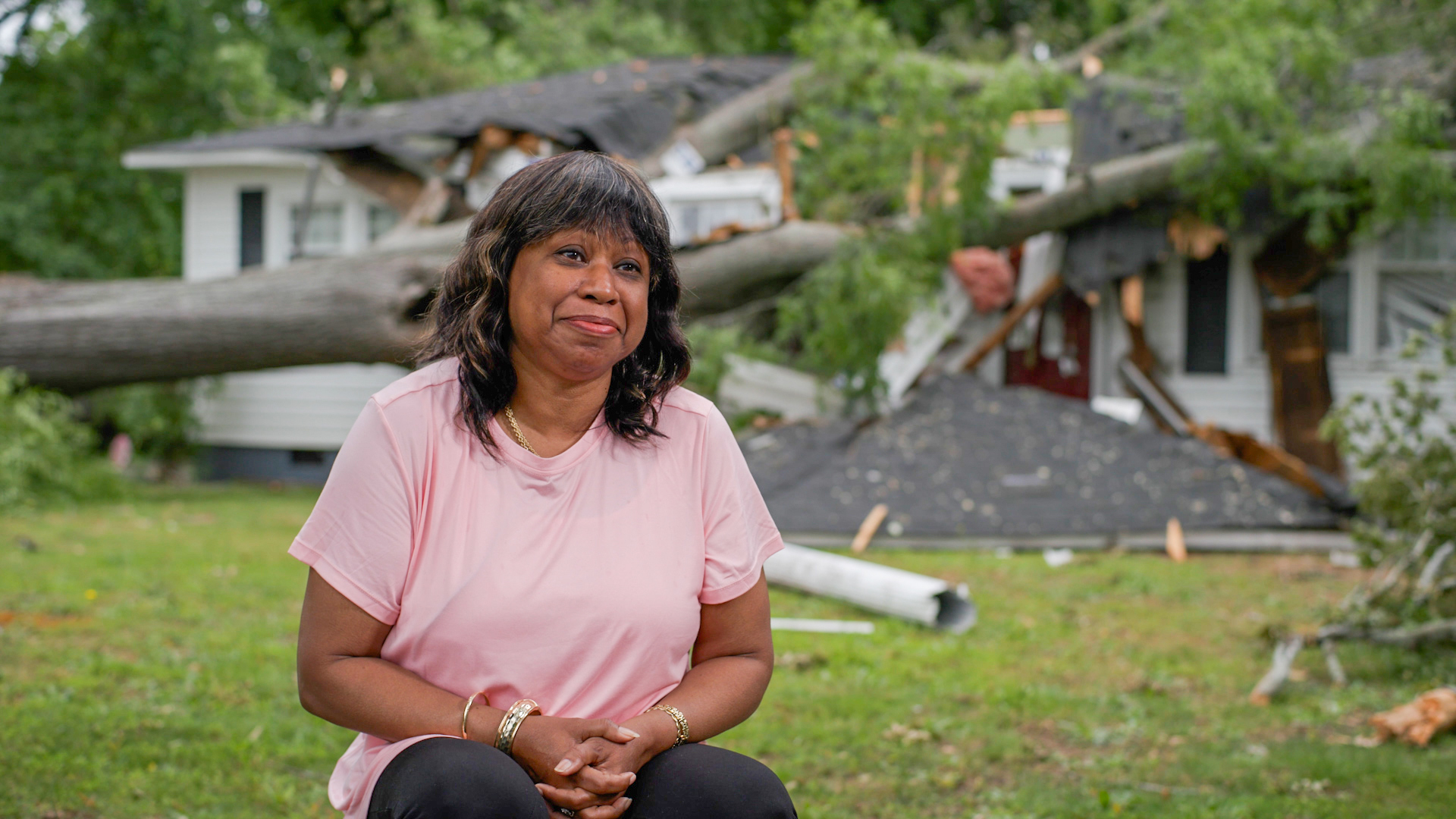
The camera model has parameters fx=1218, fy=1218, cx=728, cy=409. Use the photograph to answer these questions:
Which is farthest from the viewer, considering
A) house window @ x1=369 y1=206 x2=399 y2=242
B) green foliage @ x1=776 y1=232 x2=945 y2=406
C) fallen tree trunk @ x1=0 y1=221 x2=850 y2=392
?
house window @ x1=369 y1=206 x2=399 y2=242

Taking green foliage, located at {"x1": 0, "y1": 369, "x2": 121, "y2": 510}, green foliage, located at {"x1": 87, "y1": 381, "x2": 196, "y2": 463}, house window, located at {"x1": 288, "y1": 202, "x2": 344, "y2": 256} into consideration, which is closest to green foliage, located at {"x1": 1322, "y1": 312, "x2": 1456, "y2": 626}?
green foliage, located at {"x1": 0, "y1": 369, "x2": 121, "y2": 510}

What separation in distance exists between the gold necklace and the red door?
34.5 ft

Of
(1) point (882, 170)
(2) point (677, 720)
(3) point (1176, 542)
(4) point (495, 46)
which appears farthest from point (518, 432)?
(4) point (495, 46)

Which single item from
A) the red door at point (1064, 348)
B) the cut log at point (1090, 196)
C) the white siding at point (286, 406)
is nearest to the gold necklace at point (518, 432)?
the cut log at point (1090, 196)

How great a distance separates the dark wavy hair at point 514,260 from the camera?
2.04m

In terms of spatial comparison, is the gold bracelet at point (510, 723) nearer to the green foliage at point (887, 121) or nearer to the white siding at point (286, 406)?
the green foliage at point (887, 121)

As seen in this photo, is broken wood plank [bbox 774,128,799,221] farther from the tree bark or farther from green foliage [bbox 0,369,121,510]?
green foliage [bbox 0,369,121,510]

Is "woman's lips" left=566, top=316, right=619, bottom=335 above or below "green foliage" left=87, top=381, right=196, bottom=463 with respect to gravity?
above

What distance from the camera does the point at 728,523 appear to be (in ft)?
7.08

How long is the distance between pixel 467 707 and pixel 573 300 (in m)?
0.68

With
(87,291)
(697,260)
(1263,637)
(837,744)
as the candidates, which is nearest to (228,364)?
(87,291)

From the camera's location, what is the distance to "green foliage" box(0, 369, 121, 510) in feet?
32.0

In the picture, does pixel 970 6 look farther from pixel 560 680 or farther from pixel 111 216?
pixel 560 680

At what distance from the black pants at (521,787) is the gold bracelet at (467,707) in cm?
2
